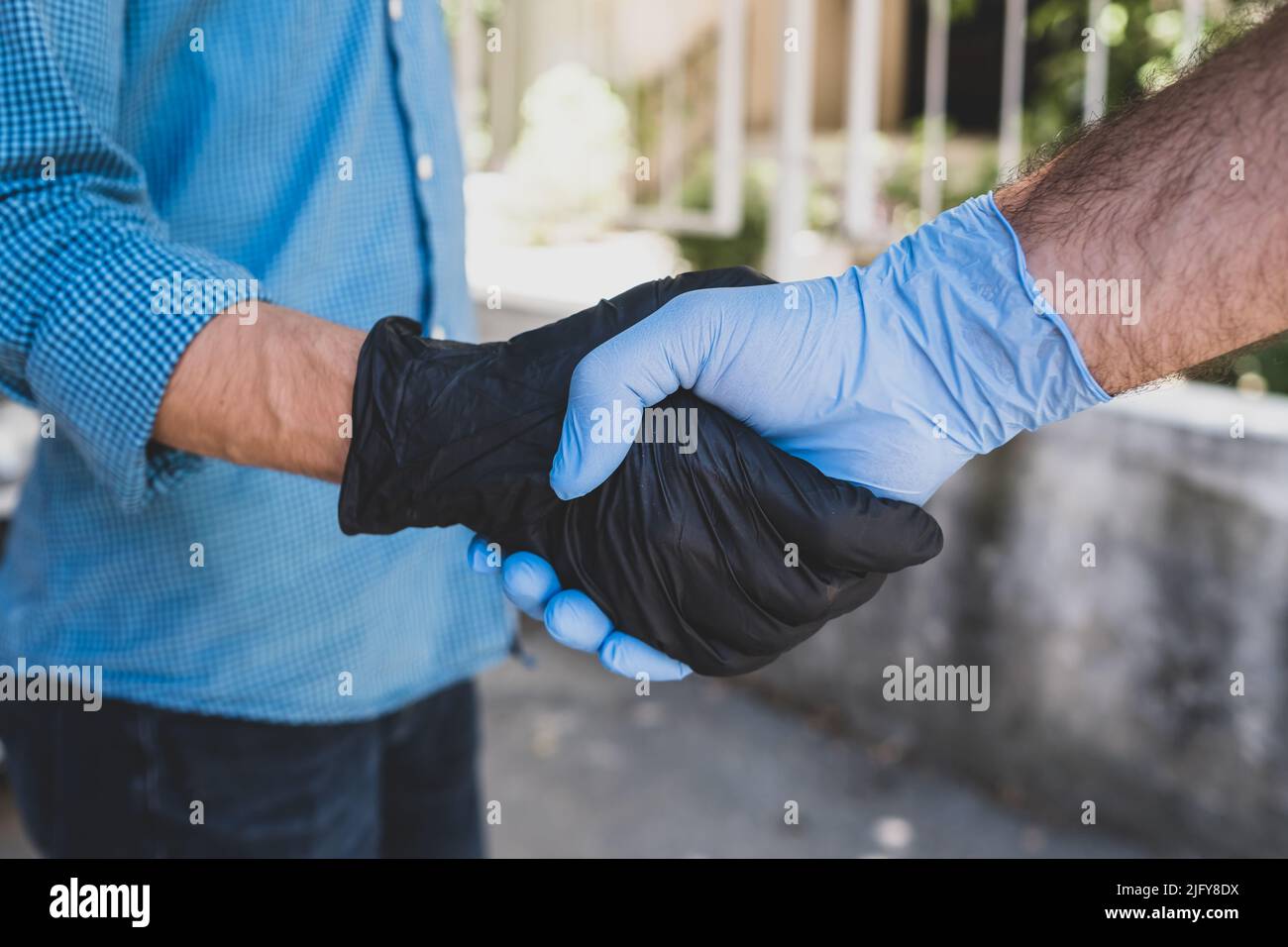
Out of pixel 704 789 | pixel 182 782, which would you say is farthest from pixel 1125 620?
pixel 182 782

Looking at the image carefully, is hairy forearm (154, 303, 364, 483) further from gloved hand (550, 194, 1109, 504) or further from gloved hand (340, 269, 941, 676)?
gloved hand (550, 194, 1109, 504)

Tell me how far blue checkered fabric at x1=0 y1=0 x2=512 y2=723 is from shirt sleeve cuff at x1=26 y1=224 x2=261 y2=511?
1 centimetres

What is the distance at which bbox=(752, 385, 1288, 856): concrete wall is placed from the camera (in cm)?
286

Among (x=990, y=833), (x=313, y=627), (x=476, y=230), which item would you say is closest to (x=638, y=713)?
(x=990, y=833)

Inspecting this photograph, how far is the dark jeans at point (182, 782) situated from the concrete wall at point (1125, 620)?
7.27ft

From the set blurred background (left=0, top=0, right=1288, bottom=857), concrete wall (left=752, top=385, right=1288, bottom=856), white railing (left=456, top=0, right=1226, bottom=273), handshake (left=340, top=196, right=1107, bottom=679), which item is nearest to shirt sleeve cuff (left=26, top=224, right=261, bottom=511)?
handshake (left=340, top=196, right=1107, bottom=679)

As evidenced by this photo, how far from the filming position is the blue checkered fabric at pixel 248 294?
1320 mm

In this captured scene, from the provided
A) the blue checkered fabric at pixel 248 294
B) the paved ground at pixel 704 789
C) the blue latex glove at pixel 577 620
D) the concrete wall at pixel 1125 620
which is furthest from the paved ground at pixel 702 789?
the blue latex glove at pixel 577 620

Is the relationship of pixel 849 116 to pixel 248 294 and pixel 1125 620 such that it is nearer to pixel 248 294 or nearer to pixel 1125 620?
pixel 1125 620

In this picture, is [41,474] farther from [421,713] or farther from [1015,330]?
[1015,330]

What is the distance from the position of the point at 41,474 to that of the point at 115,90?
59 cm

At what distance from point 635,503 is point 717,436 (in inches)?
4.4

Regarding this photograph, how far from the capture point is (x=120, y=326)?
1123 mm

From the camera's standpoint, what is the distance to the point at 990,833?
3309 mm
